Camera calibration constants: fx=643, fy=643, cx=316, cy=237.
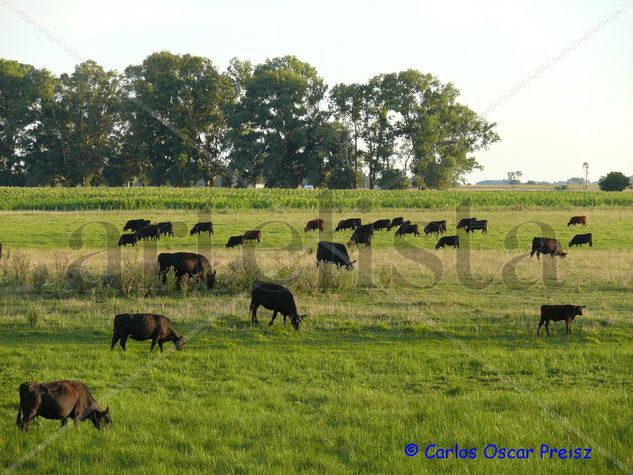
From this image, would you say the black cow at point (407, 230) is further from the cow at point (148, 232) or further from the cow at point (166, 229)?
the cow at point (148, 232)

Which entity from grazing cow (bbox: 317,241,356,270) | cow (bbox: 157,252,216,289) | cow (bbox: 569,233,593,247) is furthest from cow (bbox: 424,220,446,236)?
cow (bbox: 157,252,216,289)

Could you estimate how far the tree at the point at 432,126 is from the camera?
76.5m

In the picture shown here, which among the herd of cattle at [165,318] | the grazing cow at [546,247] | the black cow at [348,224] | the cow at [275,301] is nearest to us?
the herd of cattle at [165,318]

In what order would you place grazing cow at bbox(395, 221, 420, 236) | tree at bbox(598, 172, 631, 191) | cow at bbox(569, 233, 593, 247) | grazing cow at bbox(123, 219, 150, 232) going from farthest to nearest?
tree at bbox(598, 172, 631, 191) → grazing cow at bbox(395, 221, 420, 236) → grazing cow at bbox(123, 219, 150, 232) → cow at bbox(569, 233, 593, 247)

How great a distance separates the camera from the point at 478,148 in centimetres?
8250

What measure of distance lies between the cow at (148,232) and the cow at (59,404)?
22998 mm

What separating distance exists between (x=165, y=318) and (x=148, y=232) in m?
19.5

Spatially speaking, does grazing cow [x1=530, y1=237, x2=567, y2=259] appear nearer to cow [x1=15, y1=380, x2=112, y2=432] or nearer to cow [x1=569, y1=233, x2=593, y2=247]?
cow [x1=569, y1=233, x2=593, y2=247]

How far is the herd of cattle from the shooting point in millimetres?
7301

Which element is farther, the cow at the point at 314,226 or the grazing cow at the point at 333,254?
the cow at the point at 314,226

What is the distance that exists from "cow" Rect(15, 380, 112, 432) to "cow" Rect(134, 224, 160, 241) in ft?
75.5

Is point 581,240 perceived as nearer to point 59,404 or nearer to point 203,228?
point 203,228

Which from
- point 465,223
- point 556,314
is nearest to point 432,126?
point 465,223

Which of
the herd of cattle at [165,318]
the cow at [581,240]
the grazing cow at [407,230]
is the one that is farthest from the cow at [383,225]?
the cow at [581,240]
